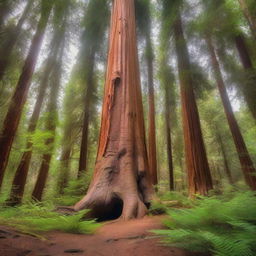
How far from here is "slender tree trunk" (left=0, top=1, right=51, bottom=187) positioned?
6121 mm

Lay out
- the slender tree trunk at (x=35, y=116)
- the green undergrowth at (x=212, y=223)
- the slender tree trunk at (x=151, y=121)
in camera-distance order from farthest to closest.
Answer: the slender tree trunk at (x=151, y=121)
the slender tree trunk at (x=35, y=116)
the green undergrowth at (x=212, y=223)

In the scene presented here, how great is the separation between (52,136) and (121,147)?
570 cm

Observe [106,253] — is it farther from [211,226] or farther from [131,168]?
[131,168]

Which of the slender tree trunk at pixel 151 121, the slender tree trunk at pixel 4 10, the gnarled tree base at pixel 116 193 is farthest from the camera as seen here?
the slender tree trunk at pixel 151 121

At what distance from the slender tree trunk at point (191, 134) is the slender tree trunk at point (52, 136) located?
588 cm

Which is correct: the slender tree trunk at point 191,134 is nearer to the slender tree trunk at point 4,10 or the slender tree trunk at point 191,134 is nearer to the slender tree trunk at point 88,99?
the slender tree trunk at point 88,99

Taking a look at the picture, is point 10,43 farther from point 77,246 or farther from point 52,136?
point 77,246

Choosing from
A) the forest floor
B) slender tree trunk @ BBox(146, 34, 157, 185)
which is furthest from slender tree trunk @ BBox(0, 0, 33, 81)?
the forest floor

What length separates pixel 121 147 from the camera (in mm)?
4227

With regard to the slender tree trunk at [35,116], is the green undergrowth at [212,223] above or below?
below

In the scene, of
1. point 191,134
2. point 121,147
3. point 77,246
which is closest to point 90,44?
point 191,134

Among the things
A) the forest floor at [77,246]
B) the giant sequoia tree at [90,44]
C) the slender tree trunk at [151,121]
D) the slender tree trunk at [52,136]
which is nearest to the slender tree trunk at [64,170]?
the slender tree trunk at [52,136]

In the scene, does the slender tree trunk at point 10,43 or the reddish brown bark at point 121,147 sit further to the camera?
the slender tree trunk at point 10,43

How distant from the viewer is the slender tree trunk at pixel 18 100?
612 cm
